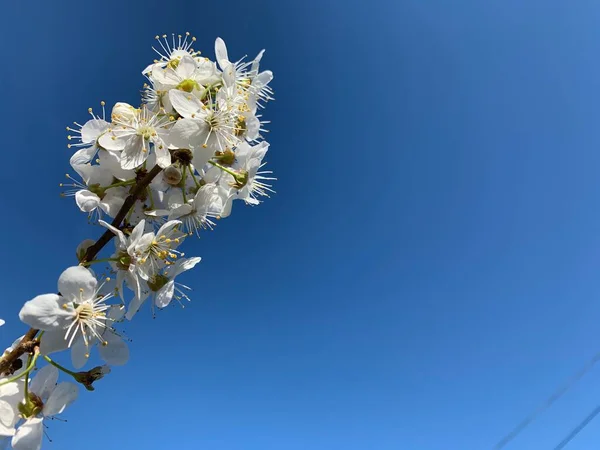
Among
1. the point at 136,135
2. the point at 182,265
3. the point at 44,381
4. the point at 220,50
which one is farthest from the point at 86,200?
the point at 220,50

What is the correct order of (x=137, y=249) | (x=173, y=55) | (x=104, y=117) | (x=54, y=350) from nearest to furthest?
(x=54, y=350), (x=137, y=249), (x=104, y=117), (x=173, y=55)

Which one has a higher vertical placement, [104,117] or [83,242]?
[104,117]

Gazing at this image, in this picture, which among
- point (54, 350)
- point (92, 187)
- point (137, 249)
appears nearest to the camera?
point (54, 350)

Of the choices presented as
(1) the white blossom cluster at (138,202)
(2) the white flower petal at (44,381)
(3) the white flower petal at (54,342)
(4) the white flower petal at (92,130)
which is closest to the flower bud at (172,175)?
(1) the white blossom cluster at (138,202)

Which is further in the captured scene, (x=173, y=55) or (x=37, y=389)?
(x=173, y=55)

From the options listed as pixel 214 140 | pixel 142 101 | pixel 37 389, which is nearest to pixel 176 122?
pixel 214 140

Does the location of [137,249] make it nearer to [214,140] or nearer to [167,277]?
[167,277]

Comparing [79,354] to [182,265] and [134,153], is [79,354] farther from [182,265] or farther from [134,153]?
[134,153]
